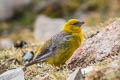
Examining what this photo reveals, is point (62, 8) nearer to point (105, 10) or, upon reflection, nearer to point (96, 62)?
point (105, 10)

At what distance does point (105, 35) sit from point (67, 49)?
84 centimetres

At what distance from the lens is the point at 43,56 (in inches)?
307

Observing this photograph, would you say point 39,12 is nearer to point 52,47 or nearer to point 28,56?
point 28,56

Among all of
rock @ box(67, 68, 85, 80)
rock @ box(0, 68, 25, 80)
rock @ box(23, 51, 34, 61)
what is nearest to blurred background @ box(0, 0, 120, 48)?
rock @ box(23, 51, 34, 61)

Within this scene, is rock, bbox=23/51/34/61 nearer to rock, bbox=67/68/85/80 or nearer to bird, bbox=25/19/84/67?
bird, bbox=25/19/84/67

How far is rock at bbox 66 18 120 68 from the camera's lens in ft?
23.0

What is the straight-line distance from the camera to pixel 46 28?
2050cm

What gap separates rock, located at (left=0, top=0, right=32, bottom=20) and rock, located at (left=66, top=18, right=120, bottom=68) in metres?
19.3

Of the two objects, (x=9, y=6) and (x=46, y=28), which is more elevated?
(x=9, y=6)

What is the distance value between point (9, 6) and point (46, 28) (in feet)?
24.4

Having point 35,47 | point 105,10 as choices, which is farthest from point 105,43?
point 105,10

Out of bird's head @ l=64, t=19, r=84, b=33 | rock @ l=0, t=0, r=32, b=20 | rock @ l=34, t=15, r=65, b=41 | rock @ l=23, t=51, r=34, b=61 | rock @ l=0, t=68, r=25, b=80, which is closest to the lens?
rock @ l=0, t=68, r=25, b=80

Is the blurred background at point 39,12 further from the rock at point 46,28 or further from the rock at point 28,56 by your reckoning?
the rock at point 28,56

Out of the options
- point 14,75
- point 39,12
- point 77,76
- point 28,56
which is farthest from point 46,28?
point 77,76
